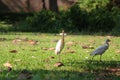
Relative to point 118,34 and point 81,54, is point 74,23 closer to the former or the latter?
point 118,34

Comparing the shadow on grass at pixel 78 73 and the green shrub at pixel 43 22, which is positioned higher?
the green shrub at pixel 43 22

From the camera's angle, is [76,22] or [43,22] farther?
[43,22]

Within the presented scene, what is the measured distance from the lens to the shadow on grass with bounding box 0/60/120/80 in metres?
7.15

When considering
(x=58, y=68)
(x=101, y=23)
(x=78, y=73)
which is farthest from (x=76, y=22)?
(x=78, y=73)

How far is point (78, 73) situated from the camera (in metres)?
7.75

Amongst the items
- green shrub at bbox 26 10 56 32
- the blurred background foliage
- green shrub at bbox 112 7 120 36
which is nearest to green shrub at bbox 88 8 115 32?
the blurred background foliage

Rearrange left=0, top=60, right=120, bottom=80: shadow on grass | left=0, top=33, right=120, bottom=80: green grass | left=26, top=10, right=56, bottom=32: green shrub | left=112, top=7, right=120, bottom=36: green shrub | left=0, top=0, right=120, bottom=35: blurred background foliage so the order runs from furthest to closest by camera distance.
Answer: left=26, top=10, right=56, bottom=32: green shrub → left=0, top=0, right=120, bottom=35: blurred background foliage → left=112, top=7, right=120, bottom=36: green shrub → left=0, top=33, right=120, bottom=80: green grass → left=0, top=60, right=120, bottom=80: shadow on grass

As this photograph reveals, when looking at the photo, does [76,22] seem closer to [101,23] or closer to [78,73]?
[101,23]

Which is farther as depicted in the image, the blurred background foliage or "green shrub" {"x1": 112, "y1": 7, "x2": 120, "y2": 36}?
the blurred background foliage

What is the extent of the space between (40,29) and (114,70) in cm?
1221

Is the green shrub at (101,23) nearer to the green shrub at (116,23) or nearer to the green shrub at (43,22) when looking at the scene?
the green shrub at (116,23)

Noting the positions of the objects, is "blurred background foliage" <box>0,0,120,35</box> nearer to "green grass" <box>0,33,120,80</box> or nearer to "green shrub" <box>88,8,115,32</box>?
"green shrub" <box>88,8,115,32</box>

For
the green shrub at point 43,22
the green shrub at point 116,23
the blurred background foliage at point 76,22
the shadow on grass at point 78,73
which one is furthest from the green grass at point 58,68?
the green shrub at point 43,22

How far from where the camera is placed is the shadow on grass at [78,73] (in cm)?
715
